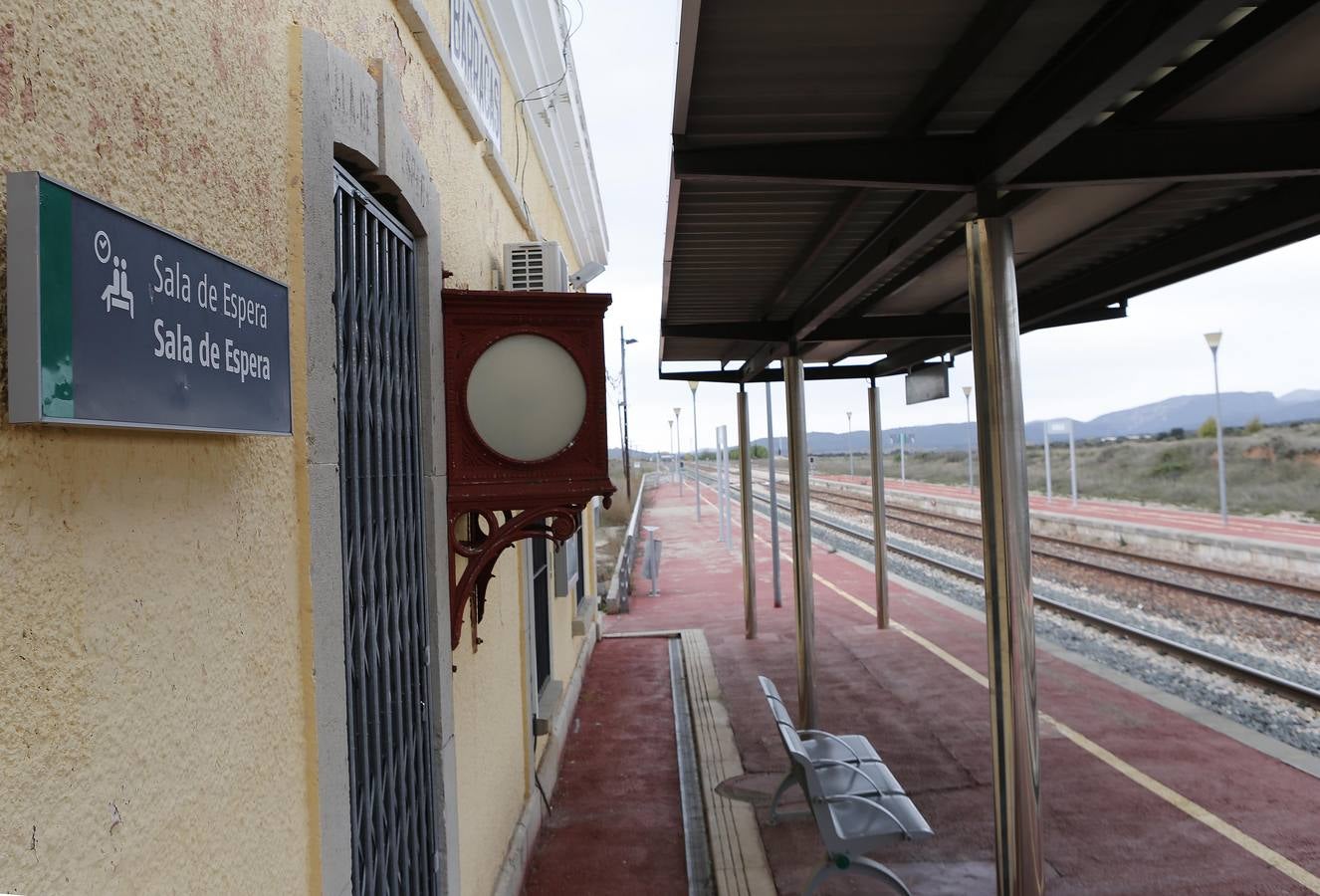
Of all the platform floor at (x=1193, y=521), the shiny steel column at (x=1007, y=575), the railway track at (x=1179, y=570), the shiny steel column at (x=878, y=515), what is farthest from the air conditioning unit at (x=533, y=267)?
the platform floor at (x=1193, y=521)

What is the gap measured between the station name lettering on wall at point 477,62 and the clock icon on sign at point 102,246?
321 cm

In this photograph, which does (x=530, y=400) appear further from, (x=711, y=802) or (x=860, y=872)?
(x=711, y=802)

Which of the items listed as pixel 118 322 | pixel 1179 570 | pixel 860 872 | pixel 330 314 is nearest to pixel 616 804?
pixel 860 872

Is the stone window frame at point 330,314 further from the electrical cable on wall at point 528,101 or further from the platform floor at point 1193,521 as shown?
the platform floor at point 1193,521

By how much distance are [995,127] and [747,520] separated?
8.48 meters

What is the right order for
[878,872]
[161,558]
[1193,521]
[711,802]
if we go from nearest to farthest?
[161,558], [878,872], [711,802], [1193,521]

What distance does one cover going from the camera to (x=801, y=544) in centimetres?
841

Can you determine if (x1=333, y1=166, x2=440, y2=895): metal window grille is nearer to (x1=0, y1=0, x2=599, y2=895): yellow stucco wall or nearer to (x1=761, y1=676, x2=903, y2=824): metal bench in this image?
(x1=0, y1=0, x2=599, y2=895): yellow stucco wall

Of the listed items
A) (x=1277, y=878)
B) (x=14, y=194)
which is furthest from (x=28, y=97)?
(x=1277, y=878)

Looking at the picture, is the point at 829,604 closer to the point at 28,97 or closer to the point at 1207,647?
the point at 1207,647

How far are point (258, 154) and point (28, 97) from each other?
859 mm

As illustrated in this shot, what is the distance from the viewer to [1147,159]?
13.1 ft

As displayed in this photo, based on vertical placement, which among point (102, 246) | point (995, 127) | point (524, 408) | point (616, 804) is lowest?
point (616, 804)

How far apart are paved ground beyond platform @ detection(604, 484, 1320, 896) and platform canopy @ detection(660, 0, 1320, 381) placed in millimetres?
3720
